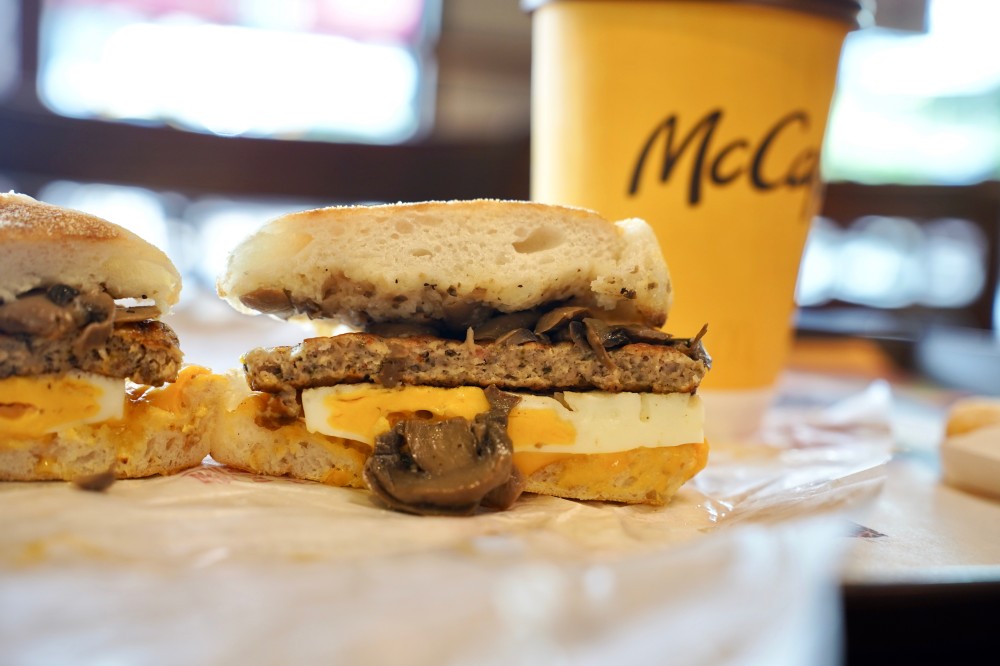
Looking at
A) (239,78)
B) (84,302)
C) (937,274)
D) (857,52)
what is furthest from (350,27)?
(84,302)

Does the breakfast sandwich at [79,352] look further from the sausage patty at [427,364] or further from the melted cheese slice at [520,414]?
the melted cheese slice at [520,414]

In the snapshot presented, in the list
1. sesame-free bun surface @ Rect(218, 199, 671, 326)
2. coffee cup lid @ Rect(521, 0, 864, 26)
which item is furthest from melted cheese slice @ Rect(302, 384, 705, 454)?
coffee cup lid @ Rect(521, 0, 864, 26)

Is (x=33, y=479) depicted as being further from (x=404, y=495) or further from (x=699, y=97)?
(x=699, y=97)

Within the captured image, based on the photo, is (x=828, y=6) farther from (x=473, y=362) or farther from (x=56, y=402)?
(x=56, y=402)

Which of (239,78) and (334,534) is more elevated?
(239,78)

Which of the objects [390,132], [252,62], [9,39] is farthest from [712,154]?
[9,39]

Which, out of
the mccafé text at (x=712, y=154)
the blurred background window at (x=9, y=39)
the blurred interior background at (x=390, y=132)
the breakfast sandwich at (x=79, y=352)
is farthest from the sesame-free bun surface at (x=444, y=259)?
the blurred background window at (x=9, y=39)

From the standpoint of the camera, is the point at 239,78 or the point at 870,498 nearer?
the point at 870,498

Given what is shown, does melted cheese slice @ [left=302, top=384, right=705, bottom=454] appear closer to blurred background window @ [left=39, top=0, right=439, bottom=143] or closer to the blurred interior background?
the blurred interior background
